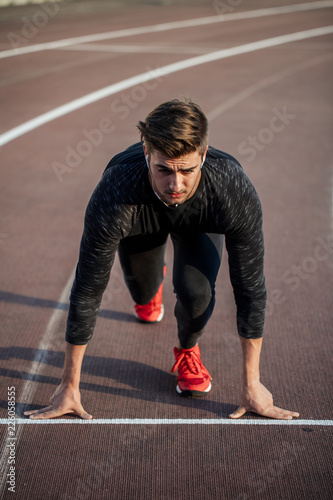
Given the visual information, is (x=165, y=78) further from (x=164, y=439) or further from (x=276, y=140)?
(x=164, y=439)

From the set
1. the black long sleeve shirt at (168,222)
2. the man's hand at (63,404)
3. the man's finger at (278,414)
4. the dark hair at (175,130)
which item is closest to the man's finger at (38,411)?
the man's hand at (63,404)

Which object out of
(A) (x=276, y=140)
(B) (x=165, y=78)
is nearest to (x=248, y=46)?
(B) (x=165, y=78)

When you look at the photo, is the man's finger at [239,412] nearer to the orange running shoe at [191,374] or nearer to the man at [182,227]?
the man at [182,227]

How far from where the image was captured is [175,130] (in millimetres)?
2242

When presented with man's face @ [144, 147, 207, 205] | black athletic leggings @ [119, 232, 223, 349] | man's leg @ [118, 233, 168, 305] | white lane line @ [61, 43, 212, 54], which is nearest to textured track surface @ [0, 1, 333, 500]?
man's leg @ [118, 233, 168, 305]

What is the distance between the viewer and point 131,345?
358cm

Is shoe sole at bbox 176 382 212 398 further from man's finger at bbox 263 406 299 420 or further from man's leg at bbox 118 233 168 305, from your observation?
man's leg at bbox 118 233 168 305

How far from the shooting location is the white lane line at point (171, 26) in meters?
11.9

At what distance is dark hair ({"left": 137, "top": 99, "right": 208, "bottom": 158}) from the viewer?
2.25m

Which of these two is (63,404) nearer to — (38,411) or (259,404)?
(38,411)

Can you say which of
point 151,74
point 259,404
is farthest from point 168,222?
point 151,74

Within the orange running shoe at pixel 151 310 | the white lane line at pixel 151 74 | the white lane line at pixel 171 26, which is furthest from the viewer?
the white lane line at pixel 171 26

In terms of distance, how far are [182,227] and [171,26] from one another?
14.1 metres

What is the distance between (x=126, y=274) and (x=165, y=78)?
7.64m
